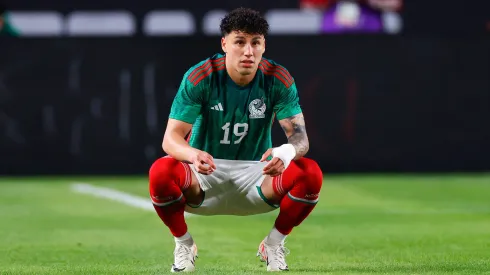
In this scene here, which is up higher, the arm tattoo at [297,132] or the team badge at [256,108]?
the team badge at [256,108]

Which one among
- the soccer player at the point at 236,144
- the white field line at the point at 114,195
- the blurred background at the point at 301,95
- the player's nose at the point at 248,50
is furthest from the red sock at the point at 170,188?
the blurred background at the point at 301,95

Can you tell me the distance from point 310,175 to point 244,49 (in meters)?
0.88

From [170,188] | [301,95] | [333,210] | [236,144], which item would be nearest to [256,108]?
[236,144]

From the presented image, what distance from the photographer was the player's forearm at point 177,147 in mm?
6929

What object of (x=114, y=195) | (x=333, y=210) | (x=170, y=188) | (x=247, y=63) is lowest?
(x=114, y=195)

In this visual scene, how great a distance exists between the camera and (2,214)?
11.9 m

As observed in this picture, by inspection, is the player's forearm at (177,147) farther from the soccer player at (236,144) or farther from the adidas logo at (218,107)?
the adidas logo at (218,107)

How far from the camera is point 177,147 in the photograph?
7.04m

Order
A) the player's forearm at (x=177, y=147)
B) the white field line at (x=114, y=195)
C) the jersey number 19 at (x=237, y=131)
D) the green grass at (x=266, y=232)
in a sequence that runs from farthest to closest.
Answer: the white field line at (x=114, y=195), the green grass at (x=266, y=232), the jersey number 19 at (x=237, y=131), the player's forearm at (x=177, y=147)

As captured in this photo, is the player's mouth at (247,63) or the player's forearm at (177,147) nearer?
the player's forearm at (177,147)

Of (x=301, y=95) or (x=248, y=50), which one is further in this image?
(x=301, y=95)

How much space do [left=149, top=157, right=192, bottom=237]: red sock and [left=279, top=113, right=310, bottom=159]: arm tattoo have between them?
68 centimetres

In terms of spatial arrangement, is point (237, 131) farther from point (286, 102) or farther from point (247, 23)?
point (247, 23)

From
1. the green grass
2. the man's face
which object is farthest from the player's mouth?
the green grass
